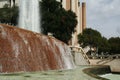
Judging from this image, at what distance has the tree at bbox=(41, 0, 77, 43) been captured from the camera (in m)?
52.3

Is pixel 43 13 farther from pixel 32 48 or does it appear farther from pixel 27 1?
pixel 32 48

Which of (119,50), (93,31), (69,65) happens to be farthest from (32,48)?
(119,50)

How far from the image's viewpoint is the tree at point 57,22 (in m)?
52.3

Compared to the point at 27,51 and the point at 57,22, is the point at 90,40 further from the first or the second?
the point at 27,51

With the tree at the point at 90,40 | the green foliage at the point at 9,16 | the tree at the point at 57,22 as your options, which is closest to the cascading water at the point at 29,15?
the tree at the point at 57,22

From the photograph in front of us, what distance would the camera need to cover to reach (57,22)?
52.3 metres

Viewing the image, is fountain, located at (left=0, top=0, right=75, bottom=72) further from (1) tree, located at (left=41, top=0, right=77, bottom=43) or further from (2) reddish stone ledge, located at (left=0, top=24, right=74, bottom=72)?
(1) tree, located at (left=41, top=0, right=77, bottom=43)

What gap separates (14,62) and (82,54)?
82.0 ft

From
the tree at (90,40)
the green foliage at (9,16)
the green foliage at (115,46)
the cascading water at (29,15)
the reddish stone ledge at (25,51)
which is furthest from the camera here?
the green foliage at (115,46)

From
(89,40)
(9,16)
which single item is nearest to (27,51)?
(9,16)

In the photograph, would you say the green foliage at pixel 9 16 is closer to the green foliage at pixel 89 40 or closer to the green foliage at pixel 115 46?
the green foliage at pixel 89 40

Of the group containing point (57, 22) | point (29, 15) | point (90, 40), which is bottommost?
A: point (90, 40)

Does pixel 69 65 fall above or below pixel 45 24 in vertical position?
below

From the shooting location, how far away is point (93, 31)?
9019 cm
